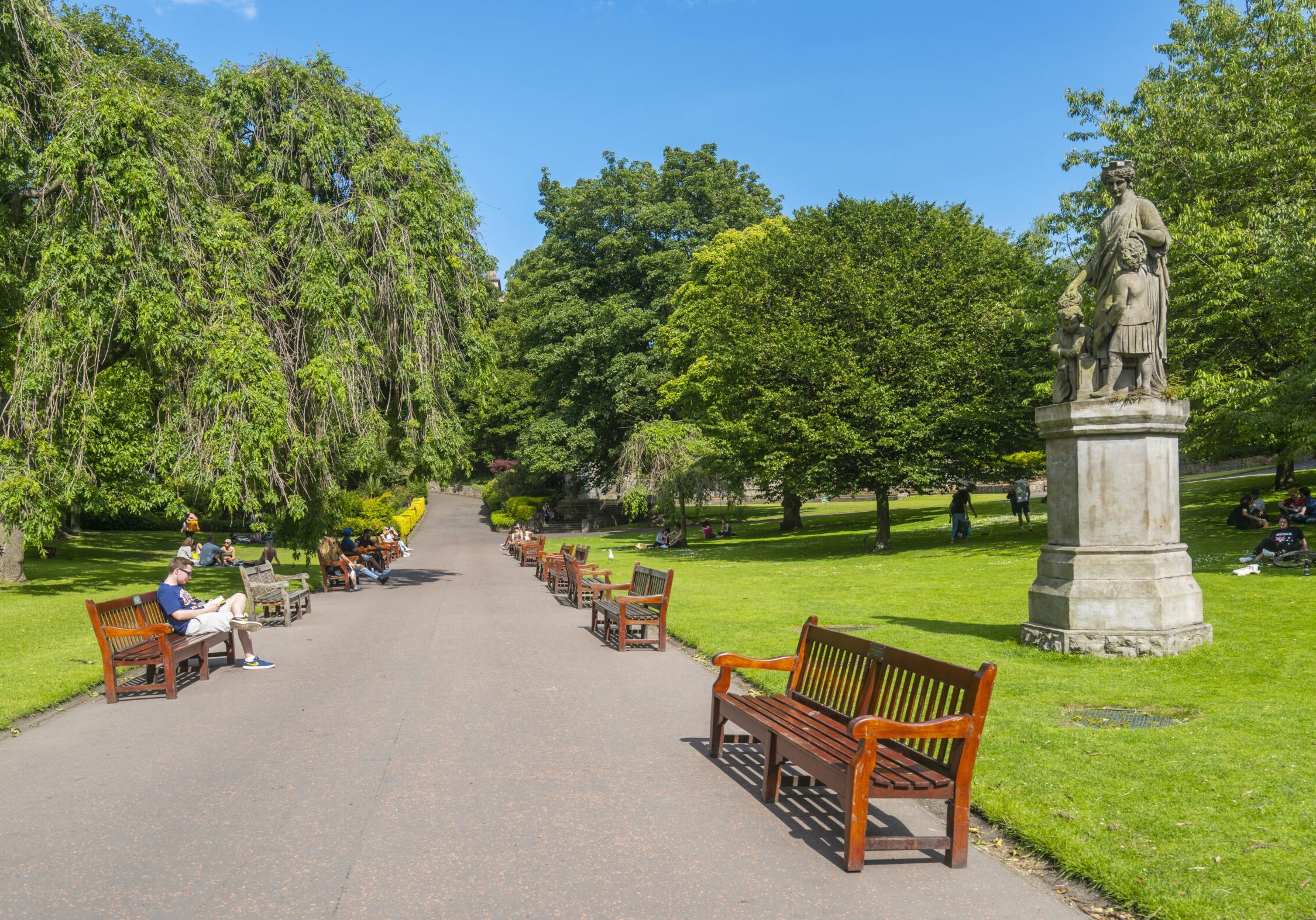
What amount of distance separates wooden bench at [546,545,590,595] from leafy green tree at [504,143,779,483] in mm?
22843

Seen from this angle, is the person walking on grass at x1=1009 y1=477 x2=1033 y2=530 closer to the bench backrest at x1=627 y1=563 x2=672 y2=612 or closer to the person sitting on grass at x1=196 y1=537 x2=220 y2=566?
the bench backrest at x1=627 y1=563 x2=672 y2=612

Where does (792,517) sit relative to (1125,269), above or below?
below

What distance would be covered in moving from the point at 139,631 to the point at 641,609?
18.4 ft

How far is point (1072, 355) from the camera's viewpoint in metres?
10.2

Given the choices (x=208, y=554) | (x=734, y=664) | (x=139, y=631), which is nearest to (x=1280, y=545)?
(x=734, y=664)

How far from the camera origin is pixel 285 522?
68.7 feet

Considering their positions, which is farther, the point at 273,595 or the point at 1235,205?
the point at 1235,205

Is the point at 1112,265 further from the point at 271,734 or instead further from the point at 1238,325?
the point at 1238,325

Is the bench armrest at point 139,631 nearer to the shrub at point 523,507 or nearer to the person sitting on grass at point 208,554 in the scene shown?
the person sitting on grass at point 208,554

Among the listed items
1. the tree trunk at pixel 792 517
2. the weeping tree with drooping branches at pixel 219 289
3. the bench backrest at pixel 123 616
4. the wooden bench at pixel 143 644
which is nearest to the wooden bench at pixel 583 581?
the weeping tree with drooping branches at pixel 219 289

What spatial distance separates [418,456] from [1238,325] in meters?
19.0

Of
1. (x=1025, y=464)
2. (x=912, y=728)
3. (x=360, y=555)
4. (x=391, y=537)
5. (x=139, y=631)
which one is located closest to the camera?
(x=912, y=728)

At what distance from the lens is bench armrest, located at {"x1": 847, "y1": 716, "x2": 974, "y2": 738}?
15.7ft

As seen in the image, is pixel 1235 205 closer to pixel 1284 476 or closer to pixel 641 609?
pixel 1284 476
